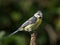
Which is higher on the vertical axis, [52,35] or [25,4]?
[25,4]

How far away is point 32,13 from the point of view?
683cm

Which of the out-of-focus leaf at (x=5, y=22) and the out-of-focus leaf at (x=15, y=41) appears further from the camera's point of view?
the out-of-focus leaf at (x=5, y=22)

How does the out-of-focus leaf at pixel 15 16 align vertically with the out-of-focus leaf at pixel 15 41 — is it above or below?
above

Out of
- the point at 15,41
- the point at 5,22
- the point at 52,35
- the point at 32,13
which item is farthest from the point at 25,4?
the point at 15,41

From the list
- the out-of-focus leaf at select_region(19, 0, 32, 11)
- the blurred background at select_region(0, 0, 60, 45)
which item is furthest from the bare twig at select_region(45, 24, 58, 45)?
the out-of-focus leaf at select_region(19, 0, 32, 11)

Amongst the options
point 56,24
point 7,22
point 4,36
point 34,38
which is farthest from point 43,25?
point 34,38

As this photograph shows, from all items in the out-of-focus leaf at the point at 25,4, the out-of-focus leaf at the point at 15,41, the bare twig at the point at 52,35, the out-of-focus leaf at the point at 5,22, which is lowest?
the out-of-focus leaf at the point at 15,41

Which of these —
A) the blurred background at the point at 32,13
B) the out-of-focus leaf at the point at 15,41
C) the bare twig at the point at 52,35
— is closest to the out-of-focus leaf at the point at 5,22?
the blurred background at the point at 32,13

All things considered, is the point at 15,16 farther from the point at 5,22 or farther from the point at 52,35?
the point at 52,35

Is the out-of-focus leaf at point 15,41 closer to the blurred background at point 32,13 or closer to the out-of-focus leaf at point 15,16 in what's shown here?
the blurred background at point 32,13

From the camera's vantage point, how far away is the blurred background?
6.84m

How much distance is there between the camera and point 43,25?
6996mm

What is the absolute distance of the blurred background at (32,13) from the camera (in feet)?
22.5

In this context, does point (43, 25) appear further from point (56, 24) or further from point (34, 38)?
point (34, 38)
